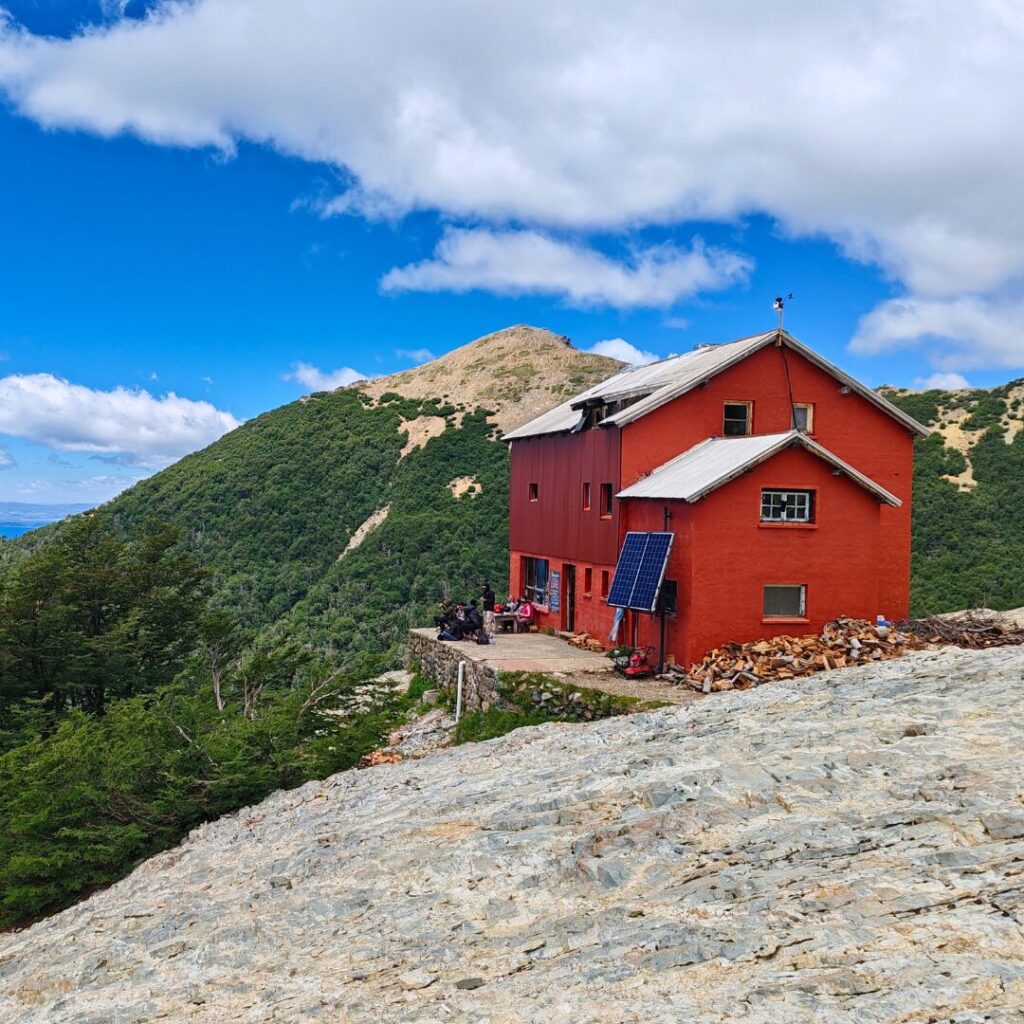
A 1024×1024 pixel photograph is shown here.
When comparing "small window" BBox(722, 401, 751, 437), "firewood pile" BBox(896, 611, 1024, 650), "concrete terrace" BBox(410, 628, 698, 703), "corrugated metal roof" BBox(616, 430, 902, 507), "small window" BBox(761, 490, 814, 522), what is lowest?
"concrete terrace" BBox(410, 628, 698, 703)

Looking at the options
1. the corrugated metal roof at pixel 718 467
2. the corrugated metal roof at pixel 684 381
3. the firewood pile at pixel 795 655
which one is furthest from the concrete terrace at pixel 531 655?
the corrugated metal roof at pixel 684 381

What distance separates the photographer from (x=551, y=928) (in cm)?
821

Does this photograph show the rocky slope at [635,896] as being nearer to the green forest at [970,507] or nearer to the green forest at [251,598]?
the green forest at [251,598]

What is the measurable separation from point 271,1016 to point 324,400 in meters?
89.3

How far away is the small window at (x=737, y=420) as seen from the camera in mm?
26766

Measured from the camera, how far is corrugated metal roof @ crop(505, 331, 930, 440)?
2591 cm

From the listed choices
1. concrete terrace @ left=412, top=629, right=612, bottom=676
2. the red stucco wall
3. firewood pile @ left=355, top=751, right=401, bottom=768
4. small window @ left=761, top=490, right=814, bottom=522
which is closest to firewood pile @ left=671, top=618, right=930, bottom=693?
concrete terrace @ left=412, top=629, right=612, bottom=676

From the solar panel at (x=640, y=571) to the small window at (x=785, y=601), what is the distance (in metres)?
2.69

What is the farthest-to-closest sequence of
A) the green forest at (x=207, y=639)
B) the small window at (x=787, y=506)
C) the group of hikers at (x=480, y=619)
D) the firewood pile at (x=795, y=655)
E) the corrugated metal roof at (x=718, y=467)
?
the group of hikers at (x=480, y=619)
the small window at (x=787, y=506)
the corrugated metal roof at (x=718, y=467)
the firewood pile at (x=795, y=655)
the green forest at (x=207, y=639)

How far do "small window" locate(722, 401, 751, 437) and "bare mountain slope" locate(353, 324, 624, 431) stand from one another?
55.5 meters

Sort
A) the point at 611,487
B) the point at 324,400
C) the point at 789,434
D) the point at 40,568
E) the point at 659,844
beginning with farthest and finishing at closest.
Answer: the point at 324,400 < the point at 40,568 < the point at 611,487 < the point at 789,434 < the point at 659,844

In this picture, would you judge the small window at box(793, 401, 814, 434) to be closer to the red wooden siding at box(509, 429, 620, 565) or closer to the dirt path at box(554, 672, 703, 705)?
the red wooden siding at box(509, 429, 620, 565)

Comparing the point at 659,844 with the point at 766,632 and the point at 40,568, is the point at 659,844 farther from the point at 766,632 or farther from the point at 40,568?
the point at 40,568

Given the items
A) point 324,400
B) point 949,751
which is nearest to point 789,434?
point 949,751
